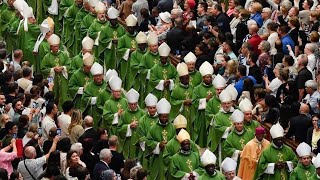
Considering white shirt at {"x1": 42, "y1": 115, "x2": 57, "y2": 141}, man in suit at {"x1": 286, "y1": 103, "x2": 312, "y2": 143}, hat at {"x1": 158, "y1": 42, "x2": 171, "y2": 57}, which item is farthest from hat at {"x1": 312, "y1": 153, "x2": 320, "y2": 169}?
hat at {"x1": 158, "y1": 42, "x2": 171, "y2": 57}

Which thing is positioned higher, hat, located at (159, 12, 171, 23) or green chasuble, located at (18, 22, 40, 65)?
hat, located at (159, 12, 171, 23)

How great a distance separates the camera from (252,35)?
130 feet

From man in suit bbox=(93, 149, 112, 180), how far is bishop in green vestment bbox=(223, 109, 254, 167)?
3.77 m

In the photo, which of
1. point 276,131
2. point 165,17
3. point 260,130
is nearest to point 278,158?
point 276,131

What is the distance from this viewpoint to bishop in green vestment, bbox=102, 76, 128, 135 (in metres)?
36.4

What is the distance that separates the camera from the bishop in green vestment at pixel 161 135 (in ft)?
114

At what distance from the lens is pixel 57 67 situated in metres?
39.0

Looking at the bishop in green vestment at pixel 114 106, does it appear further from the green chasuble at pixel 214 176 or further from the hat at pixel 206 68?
the green chasuble at pixel 214 176

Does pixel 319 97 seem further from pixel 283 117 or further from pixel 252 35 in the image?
pixel 252 35

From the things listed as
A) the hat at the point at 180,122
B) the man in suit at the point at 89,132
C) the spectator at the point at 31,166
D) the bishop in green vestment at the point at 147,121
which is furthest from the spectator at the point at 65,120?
the spectator at the point at 31,166

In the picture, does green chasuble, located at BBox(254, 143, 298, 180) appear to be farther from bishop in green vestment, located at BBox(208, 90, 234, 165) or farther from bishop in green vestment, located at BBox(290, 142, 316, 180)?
bishop in green vestment, located at BBox(208, 90, 234, 165)

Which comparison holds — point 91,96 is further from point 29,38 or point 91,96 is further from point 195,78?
point 29,38

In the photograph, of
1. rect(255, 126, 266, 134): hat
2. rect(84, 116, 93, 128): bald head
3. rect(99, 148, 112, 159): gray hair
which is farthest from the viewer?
rect(84, 116, 93, 128): bald head

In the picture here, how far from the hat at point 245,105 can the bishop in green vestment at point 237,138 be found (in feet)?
1.00
